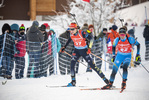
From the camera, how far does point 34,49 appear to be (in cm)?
793

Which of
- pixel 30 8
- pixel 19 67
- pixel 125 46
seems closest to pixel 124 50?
pixel 125 46

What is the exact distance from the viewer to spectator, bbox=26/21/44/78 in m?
7.83

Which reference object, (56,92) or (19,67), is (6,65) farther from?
(56,92)

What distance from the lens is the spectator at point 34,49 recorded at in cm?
783

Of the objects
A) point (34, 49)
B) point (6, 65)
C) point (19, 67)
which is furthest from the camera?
point (34, 49)

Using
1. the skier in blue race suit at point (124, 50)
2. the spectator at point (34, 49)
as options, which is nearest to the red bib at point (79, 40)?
the skier in blue race suit at point (124, 50)

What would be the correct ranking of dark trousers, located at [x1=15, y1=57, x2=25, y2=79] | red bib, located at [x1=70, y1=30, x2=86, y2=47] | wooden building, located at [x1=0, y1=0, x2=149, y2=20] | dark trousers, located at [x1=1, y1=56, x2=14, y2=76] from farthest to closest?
1. wooden building, located at [x1=0, y1=0, x2=149, y2=20]
2. dark trousers, located at [x1=15, y1=57, x2=25, y2=79]
3. dark trousers, located at [x1=1, y1=56, x2=14, y2=76]
4. red bib, located at [x1=70, y1=30, x2=86, y2=47]

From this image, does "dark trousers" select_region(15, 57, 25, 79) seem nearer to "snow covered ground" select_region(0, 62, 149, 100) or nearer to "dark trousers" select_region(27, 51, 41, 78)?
"dark trousers" select_region(27, 51, 41, 78)

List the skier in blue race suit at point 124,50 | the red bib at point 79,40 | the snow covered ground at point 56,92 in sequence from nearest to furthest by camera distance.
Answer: the snow covered ground at point 56,92, the skier in blue race suit at point 124,50, the red bib at point 79,40

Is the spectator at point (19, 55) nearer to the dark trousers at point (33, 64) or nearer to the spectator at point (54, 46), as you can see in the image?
the dark trousers at point (33, 64)

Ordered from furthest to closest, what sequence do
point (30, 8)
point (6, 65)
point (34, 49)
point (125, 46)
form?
point (30, 8)
point (34, 49)
point (6, 65)
point (125, 46)

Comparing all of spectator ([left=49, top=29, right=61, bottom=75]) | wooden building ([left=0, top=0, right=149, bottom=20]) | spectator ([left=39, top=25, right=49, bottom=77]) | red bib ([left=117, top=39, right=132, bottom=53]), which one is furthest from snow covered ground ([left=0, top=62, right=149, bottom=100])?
wooden building ([left=0, top=0, right=149, bottom=20])

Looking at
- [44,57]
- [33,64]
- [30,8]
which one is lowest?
[33,64]

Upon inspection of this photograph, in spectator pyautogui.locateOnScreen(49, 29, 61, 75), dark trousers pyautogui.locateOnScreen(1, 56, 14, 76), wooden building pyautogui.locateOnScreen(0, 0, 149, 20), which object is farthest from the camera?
wooden building pyautogui.locateOnScreen(0, 0, 149, 20)
